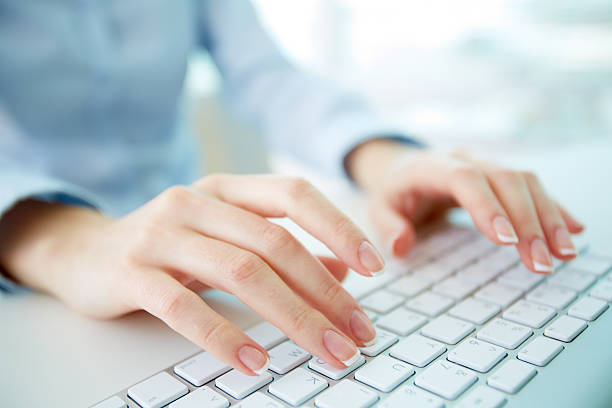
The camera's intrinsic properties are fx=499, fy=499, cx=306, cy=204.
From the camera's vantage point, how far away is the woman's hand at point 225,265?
309 mm

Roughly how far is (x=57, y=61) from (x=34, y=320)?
37 cm

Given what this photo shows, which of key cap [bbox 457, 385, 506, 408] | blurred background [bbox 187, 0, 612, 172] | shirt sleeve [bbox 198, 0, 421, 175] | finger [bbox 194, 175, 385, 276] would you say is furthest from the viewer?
blurred background [bbox 187, 0, 612, 172]

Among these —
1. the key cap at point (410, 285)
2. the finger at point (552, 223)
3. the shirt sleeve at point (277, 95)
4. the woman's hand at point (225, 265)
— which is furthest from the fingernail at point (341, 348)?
the shirt sleeve at point (277, 95)

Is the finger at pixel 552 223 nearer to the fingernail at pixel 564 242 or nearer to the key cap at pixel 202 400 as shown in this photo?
the fingernail at pixel 564 242

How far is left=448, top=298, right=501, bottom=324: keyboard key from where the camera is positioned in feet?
1.11

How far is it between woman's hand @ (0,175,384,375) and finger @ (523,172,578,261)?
174 millimetres

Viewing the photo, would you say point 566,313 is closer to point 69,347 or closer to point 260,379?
point 260,379

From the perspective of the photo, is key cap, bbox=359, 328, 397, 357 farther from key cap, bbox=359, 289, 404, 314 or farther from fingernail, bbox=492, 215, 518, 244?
fingernail, bbox=492, 215, 518, 244

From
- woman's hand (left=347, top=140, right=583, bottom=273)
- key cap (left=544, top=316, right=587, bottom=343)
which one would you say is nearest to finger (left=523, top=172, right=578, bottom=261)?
woman's hand (left=347, top=140, right=583, bottom=273)

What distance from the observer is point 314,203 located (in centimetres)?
37

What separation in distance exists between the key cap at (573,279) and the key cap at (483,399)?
0.16 m

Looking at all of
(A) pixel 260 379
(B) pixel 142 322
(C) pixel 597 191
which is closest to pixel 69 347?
(B) pixel 142 322

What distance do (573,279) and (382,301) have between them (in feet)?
0.49

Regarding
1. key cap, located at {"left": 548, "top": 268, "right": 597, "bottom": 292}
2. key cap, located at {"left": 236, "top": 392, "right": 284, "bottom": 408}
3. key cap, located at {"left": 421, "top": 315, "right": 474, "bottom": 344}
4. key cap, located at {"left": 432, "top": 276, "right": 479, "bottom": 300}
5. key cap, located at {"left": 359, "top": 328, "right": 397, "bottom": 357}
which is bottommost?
key cap, located at {"left": 548, "top": 268, "right": 597, "bottom": 292}
